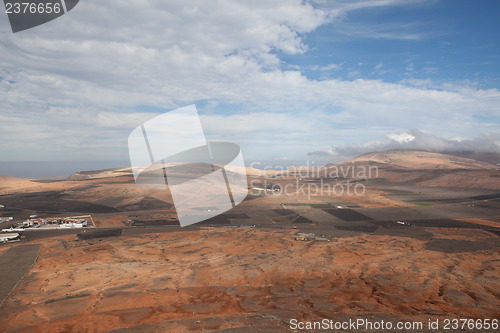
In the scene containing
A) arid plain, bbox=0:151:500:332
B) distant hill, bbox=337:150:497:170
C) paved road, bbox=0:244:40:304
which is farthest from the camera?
distant hill, bbox=337:150:497:170

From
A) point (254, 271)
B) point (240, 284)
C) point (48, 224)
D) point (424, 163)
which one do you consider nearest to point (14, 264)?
point (48, 224)

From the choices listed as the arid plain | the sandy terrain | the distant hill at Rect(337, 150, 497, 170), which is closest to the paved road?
the arid plain

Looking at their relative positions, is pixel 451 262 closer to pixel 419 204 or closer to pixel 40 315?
pixel 40 315

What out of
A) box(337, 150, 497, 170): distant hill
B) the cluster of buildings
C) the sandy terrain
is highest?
the sandy terrain

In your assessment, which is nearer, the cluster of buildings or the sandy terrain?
the sandy terrain

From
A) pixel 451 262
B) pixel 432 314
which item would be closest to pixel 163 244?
pixel 432 314

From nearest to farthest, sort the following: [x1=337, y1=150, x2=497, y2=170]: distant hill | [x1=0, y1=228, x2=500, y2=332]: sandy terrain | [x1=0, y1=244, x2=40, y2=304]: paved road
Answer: [x1=0, y1=228, x2=500, y2=332]: sandy terrain, [x1=0, y1=244, x2=40, y2=304]: paved road, [x1=337, y1=150, x2=497, y2=170]: distant hill

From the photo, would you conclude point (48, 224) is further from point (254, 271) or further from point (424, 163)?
point (424, 163)

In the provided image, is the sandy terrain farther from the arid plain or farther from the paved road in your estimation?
the paved road
